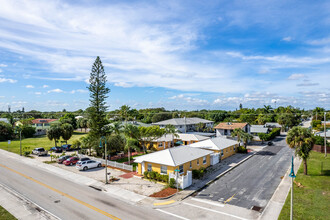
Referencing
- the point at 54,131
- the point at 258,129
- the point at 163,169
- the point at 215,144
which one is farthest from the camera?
the point at 258,129

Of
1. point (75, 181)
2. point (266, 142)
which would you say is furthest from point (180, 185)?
point (266, 142)

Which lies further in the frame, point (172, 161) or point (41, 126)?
point (41, 126)

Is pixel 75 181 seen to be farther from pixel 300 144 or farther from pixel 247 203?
pixel 300 144

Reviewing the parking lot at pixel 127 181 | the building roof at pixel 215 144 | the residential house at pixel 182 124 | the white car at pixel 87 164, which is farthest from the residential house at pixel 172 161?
the residential house at pixel 182 124

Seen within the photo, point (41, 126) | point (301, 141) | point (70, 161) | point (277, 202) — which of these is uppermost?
point (301, 141)

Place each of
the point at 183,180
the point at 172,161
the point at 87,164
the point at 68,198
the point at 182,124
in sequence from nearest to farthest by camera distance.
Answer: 1. the point at 68,198
2. the point at 183,180
3. the point at 172,161
4. the point at 87,164
5. the point at 182,124

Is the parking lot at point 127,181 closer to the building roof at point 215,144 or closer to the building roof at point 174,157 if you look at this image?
the building roof at point 174,157

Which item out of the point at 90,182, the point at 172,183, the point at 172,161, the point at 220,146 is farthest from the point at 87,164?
the point at 220,146

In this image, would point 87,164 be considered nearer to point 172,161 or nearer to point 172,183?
point 172,161
